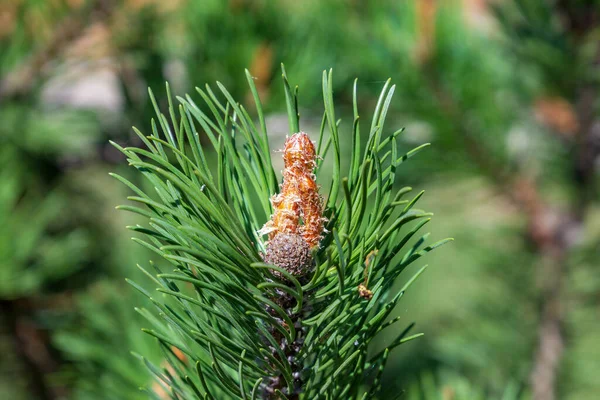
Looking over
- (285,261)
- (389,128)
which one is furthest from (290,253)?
(389,128)

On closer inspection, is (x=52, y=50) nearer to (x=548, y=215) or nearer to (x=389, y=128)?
(x=389, y=128)

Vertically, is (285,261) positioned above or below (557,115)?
below

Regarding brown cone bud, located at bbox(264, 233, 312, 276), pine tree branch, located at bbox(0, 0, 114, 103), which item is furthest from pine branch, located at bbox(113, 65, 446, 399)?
pine tree branch, located at bbox(0, 0, 114, 103)

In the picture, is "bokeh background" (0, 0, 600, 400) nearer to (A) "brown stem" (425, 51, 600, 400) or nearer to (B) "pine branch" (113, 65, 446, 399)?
(A) "brown stem" (425, 51, 600, 400)

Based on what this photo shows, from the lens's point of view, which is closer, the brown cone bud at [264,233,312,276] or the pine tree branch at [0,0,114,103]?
the brown cone bud at [264,233,312,276]

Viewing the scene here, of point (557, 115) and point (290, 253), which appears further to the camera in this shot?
point (557, 115)

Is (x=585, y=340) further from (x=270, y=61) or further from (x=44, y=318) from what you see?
(x=44, y=318)

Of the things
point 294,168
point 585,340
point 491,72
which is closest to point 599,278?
point 585,340

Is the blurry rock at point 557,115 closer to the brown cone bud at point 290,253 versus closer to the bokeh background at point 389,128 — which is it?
the bokeh background at point 389,128
